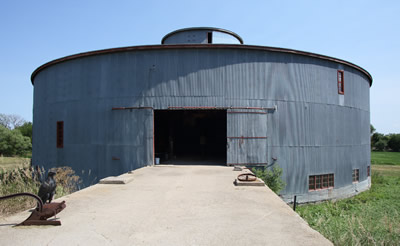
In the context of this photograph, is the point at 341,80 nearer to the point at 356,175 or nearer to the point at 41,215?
the point at 356,175

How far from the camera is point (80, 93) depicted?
12.8m

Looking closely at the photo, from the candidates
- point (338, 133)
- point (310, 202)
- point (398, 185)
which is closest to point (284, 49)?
point (338, 133)

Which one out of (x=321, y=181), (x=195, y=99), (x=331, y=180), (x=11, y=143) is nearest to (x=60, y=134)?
(x=195, y=99)

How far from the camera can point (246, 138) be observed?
11586 mm

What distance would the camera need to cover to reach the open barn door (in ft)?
37.7

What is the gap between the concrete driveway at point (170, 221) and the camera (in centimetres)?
336

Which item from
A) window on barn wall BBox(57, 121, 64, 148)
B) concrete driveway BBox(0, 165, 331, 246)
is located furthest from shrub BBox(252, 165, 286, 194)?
window on barn wall BBox(57, 121, 64, 148)

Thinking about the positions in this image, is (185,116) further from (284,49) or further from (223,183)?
(223,183)

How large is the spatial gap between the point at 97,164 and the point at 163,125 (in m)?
6.00

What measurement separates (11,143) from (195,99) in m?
38.2

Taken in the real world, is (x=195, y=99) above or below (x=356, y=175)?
above

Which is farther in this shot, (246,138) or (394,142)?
(394,142)

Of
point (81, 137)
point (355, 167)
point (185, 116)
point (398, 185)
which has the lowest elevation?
point (398, 185)

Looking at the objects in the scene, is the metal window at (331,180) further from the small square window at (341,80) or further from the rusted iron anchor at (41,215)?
the rusted iron anchor at (41,215)
